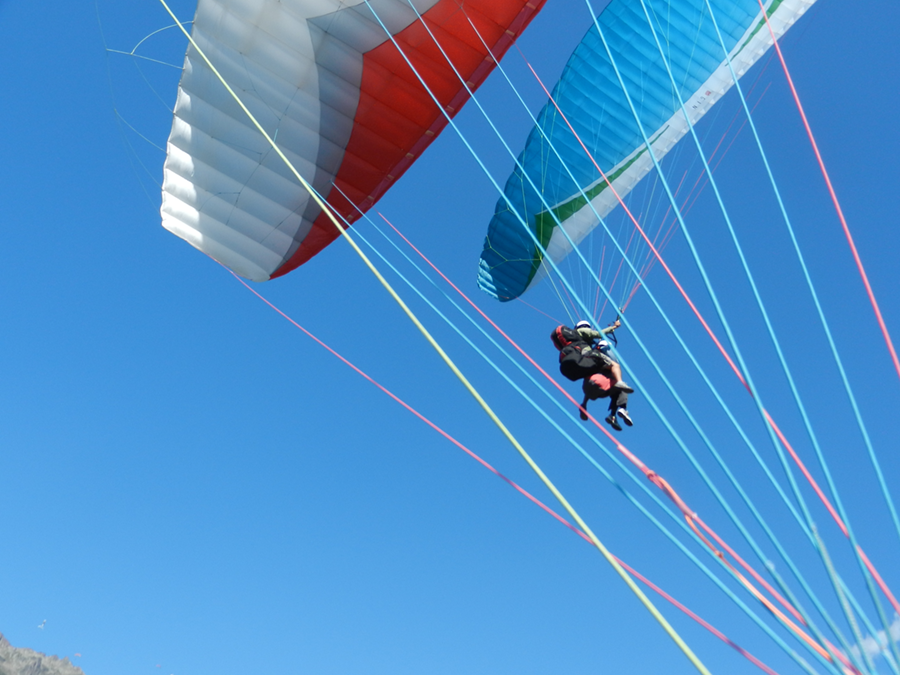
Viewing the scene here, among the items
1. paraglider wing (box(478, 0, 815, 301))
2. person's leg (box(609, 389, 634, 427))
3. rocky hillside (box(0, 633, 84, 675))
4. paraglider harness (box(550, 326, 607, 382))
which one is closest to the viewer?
person's leg (box(609, 389, 634, 427))

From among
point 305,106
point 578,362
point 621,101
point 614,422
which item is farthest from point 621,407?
point 305,106

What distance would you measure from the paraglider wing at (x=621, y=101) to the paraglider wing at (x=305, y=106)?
4.42 ft

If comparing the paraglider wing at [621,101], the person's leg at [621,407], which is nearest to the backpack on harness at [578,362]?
the person's leg at [621,407]

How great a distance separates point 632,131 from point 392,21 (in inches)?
131

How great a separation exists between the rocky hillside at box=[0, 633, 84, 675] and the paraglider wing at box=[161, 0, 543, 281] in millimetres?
115202

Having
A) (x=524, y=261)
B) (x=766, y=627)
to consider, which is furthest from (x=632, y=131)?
(x=766, y=627)

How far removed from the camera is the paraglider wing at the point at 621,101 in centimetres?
754

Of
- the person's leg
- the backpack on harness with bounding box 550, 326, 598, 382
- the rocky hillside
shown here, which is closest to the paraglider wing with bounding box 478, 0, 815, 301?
the backpack on harness with bounding box 550, 326, 598, 382

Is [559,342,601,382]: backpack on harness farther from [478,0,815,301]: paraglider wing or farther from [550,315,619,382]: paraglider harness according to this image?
[478,0,815,301]: paraglider wing

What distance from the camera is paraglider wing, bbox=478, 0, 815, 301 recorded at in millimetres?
7543

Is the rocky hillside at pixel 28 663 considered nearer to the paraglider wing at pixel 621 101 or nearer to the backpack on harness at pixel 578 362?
the paraglider wing at pixel 621 101

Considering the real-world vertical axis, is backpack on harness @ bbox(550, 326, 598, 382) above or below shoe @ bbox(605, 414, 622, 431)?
above

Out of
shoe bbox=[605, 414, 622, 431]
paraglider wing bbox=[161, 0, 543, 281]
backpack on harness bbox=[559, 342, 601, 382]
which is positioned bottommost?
shoe bbox=[605, 414, 622, 431]

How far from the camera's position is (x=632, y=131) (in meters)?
8.52
